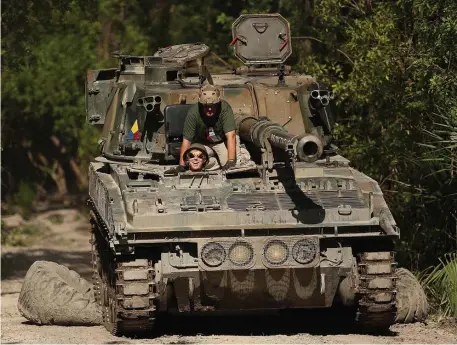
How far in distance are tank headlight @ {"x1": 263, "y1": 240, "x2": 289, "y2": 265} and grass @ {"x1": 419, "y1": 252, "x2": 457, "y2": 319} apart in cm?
255

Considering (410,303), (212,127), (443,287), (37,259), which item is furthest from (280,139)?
(37,259)

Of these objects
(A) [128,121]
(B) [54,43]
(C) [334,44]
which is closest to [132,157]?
(A) [128,121]

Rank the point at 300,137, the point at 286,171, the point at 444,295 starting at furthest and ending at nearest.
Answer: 1. the point at 444,295
2. the point at 286,171
3. the point at 300,137

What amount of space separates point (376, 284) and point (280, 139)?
5.70ft

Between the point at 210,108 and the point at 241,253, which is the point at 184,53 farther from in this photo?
the point at 241,253

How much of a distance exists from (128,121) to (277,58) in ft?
7.60

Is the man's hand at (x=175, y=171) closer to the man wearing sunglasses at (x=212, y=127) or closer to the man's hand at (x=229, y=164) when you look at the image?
the man wearing sunglasses at (x=212, y=127)

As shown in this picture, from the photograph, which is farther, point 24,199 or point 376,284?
point 24,199

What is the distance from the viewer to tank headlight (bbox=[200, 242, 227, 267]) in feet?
43.7

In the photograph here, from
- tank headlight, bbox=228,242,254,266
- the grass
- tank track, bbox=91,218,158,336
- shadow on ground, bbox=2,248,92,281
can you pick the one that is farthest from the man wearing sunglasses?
shadow on ground, bbox=2,248,92,281

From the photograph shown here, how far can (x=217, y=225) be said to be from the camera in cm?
1336

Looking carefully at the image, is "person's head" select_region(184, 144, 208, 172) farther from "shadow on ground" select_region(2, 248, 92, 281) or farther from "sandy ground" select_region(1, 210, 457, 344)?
"shadow on ground" select_region(2, 248, 92, 281)

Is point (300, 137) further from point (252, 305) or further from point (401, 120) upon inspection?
point (401, 120)

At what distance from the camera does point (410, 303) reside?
14.8 metres
